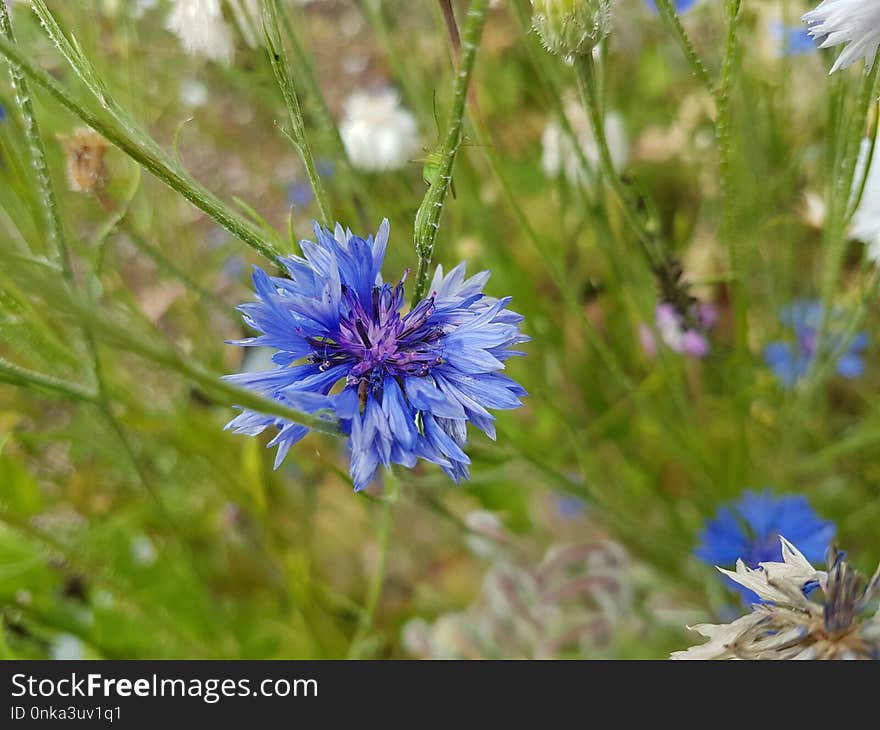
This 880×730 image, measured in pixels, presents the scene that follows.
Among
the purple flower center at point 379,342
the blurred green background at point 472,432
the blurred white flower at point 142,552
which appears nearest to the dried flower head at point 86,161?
the blurred green background at point 472,432

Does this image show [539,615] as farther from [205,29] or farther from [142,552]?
[205,29]

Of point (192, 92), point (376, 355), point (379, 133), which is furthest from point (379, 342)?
point (192, 92)

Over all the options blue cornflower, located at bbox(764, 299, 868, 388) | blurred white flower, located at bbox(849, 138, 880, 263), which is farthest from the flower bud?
blue cornflower, located at bbox(764, 299, 868, 388)

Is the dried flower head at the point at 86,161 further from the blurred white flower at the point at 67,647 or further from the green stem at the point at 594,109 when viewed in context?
the blurred white flower at the point at 67,647

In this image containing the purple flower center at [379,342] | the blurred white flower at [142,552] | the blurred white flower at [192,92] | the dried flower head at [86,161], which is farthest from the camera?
the blurred white flower at [192,92]

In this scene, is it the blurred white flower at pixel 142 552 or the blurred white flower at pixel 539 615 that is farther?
the blurred white flower at pixel 142 552
